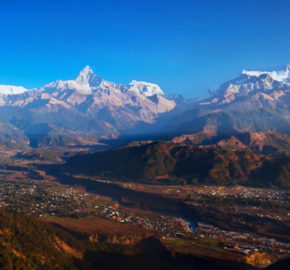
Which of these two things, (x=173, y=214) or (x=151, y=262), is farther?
(x=173, y=214)

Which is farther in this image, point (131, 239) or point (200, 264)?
point (131, 239)

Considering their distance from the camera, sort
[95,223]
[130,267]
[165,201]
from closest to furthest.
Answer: [130,267], [95,223], [165,201]

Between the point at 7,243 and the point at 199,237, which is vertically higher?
the point at 7,243

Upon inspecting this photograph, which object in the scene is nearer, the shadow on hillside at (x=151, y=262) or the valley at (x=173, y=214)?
the shadow on hillside at (x=151, y=262)

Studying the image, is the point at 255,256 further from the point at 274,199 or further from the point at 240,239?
the point at 274,199

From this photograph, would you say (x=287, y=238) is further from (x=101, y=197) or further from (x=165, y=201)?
(x=101, y=197)

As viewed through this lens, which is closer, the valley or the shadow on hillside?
the shadow on hillside

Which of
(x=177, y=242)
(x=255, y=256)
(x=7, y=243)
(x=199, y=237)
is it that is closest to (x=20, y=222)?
(x=7, y=243)

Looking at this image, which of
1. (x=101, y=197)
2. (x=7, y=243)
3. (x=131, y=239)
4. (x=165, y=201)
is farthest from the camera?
(x=101, y=197)

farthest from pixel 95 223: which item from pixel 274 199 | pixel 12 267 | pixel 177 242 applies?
pixel 274 199
